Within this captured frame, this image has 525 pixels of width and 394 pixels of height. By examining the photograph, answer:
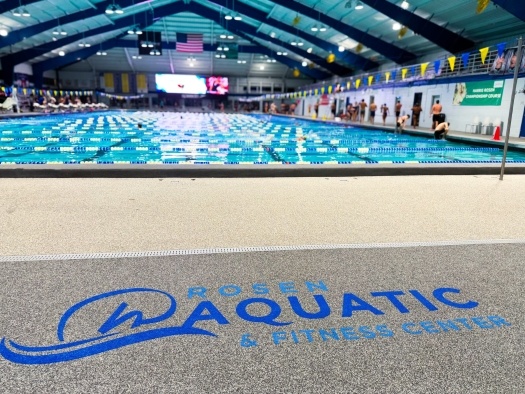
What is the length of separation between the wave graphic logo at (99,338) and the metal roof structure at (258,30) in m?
13.6

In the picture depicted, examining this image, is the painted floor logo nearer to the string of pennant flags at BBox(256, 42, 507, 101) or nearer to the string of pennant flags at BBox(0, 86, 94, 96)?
the string of pennant flags at BBox(256, 42, 507, 101)

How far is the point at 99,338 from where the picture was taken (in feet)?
5.37

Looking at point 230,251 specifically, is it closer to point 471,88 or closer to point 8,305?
point 8,305

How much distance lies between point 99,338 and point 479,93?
17.7 m

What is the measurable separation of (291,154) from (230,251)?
7.62 m

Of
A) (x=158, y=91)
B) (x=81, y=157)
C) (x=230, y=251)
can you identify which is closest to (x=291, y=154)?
(x=81, y=157)

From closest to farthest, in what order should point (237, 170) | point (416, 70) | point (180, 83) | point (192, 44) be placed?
point (237, 170)
point (416, 70)
point (192, 44)
point (180, 83)

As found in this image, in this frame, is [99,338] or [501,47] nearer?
[99,338]

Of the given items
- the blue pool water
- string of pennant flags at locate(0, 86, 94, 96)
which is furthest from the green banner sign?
string of pennant flags at locate(0, 86, 94, 96)

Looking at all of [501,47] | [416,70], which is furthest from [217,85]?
[501,47]

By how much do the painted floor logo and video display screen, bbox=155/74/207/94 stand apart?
4238 centimetres

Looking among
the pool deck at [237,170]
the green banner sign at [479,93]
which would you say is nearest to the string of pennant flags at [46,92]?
the pool deck at [237,170]

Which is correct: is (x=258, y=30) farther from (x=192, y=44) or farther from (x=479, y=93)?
(x=479, y=93)

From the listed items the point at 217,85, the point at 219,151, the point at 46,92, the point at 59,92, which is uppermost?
the point at 217,85
